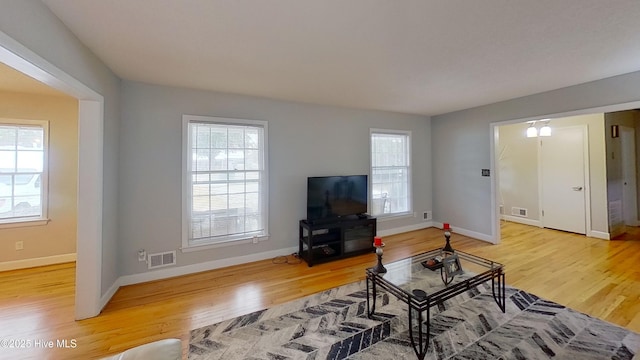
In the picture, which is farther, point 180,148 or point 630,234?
point 630,234

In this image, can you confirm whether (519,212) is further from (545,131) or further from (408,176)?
(408,176)

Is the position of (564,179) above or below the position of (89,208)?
above

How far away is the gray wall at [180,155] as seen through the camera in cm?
300

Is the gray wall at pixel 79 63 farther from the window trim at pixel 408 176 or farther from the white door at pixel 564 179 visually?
the white door at pixel 564 179

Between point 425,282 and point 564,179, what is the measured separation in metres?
4.87

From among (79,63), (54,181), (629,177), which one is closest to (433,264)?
(79,63)

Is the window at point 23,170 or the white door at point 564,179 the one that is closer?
the window at point 23,170

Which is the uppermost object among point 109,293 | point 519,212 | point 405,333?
point 519,212

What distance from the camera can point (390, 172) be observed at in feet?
A: 16.4

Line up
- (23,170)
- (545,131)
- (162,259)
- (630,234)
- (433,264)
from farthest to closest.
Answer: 1. (545,131)
2. (630,234)
3. (23,170)
4. (162,259)
5. (433,264)

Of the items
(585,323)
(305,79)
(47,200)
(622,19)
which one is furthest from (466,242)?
(47,200)

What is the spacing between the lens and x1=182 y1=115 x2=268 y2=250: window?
3.30 meters

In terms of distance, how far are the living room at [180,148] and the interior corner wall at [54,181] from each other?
1.47 metres

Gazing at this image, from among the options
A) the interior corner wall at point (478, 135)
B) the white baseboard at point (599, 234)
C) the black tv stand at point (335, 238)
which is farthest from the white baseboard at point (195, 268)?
the white baseboard at point (599, 234)
